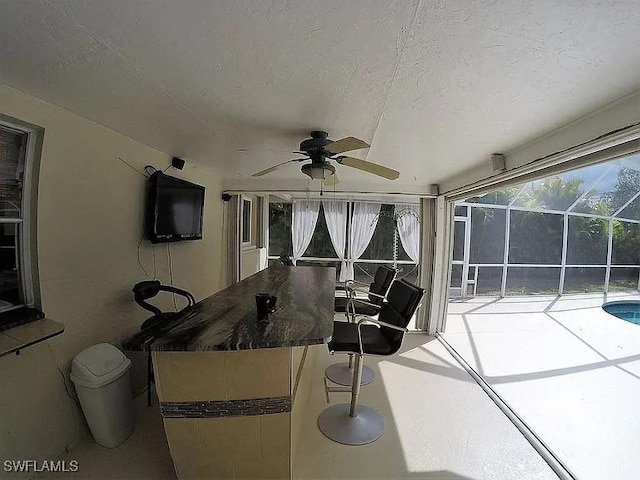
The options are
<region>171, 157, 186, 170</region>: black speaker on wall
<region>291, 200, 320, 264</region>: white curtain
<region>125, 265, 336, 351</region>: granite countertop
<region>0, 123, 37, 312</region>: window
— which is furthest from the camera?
<region>291, 200, 320, 264</region>: white curtain

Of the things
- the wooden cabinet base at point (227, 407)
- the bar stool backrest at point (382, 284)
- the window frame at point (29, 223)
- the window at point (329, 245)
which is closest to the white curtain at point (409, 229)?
the window at point (329, 245)

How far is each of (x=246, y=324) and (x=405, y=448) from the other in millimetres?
1392

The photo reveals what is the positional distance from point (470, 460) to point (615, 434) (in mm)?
1242

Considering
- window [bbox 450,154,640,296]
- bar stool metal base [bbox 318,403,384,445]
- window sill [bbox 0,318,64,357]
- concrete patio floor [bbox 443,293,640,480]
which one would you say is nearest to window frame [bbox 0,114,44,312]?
window sill [bbox 0,318,64,357]

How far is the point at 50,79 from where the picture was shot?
4.48 feet

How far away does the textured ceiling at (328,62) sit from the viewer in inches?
34.6

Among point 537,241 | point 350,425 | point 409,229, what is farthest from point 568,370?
point 409,229

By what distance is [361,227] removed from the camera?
6.45 m

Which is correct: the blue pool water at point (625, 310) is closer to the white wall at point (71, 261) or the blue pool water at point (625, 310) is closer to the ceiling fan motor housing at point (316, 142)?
the ceiling fan motor housing at point (316, 142)

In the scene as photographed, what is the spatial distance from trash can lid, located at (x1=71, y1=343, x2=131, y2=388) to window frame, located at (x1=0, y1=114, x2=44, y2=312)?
0.43 metres

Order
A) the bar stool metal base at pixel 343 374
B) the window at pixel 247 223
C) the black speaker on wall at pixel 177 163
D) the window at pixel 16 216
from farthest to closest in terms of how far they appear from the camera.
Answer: the window at pixel 247 223 → the black speaker on wall at pixel 177 163 → the bar stool metal base at pixel 343 374 → the window at pixel 16 216

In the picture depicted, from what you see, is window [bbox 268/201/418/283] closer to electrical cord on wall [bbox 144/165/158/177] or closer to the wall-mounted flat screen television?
the wall-mounted flat screen television

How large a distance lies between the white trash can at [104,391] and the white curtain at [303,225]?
469cm

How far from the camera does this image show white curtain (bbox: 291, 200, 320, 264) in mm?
6500
